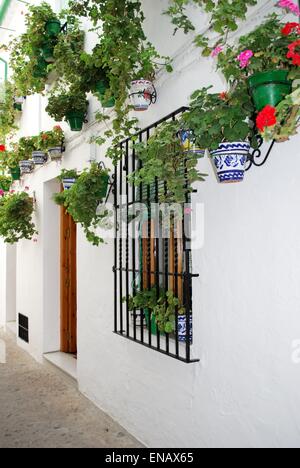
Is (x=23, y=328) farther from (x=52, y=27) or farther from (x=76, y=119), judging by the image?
(x=52, y=27)

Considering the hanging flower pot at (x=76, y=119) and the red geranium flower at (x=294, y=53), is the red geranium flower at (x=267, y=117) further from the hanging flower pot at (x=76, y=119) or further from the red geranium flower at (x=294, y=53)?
the hanging flower pot at (x=76, y=119)

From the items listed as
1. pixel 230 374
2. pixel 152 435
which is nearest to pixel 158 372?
pixel 152 435

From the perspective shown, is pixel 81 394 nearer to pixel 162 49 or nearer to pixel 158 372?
pixel 158 372

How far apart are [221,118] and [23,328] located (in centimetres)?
587

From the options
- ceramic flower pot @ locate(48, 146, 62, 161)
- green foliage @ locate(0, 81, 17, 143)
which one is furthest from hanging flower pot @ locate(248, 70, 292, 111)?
green foliage @ locate(0, 81, 17, 143)

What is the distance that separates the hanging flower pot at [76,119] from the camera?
449 centimetres

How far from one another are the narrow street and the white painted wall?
194 millimetres

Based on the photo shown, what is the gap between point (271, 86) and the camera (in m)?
1.81

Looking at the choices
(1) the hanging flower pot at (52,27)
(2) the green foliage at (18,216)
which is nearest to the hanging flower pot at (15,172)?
(2) the green foliage at (18,216)

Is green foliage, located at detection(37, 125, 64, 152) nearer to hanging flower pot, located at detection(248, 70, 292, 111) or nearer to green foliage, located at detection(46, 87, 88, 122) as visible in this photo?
green foliage, located at detection(46, 87, 88, 122)

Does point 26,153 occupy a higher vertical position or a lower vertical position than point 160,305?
higher

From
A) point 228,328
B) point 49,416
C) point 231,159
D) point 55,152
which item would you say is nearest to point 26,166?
point 55,152

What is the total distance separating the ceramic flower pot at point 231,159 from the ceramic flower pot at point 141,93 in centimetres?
127
